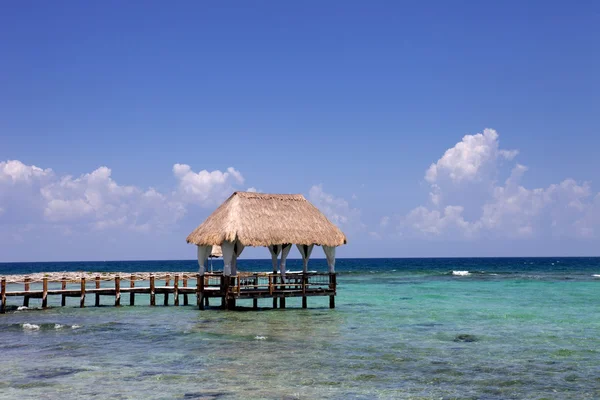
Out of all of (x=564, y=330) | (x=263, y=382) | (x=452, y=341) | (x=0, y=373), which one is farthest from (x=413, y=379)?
(x=564, y=330)

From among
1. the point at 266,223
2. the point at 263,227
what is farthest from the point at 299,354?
the point at 266,223

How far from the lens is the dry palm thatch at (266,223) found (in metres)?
30.8

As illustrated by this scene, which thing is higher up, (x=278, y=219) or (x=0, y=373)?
(x=278, y=219)

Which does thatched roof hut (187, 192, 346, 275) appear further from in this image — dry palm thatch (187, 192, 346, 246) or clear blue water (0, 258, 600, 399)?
clear blue water (0, 258, 600, 399)

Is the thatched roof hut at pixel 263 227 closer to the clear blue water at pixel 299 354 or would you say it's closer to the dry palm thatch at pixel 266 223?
the dry palm thatch at pixel 266 223

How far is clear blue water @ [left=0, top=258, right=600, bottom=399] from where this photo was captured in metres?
15.5

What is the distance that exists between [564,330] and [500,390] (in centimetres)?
1287

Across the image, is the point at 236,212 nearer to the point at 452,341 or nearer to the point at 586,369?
the point at 452,341

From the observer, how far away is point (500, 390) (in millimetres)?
15375

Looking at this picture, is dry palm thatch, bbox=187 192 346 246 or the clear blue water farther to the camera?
dry palm thatch, bbox=187 192 346 246

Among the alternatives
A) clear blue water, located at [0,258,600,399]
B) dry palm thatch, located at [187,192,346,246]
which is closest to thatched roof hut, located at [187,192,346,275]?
dry palm thatch, located at [187,192,346,246]

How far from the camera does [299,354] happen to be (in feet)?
66.3

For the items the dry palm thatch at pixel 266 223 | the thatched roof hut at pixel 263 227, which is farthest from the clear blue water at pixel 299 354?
the dry palm thatch at pixel 266 223

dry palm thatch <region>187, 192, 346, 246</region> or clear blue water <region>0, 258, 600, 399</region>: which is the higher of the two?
dry palm thatch <region>187, 192, 346, 246</region>
